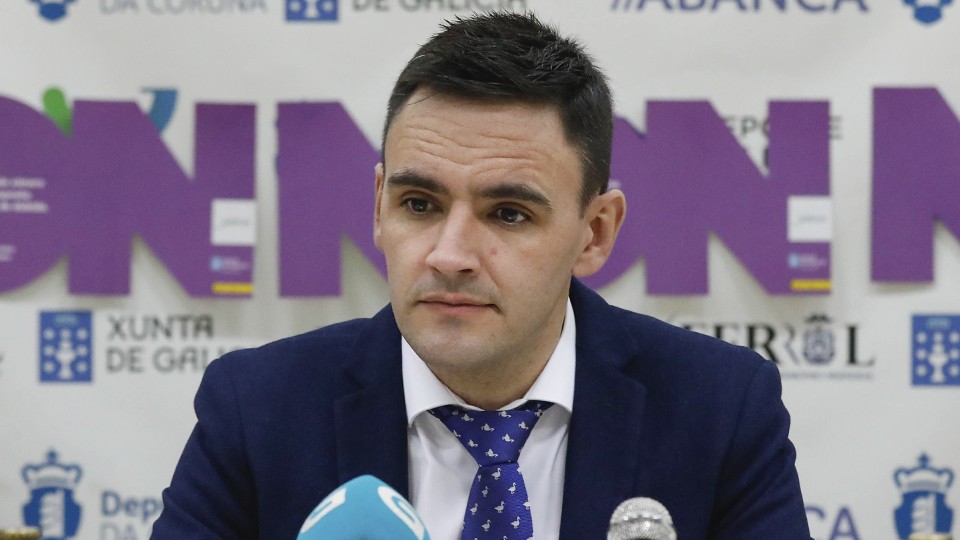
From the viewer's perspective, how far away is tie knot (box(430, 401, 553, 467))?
194 cm

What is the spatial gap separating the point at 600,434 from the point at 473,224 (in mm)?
490

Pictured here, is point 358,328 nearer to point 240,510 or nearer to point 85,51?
point 240,510

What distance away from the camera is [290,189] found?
3.42 metres

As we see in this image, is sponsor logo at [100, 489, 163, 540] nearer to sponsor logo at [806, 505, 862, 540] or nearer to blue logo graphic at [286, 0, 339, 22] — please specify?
blue logo graphic at [286, 0, 339, 22]

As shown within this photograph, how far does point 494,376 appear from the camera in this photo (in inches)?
78.5

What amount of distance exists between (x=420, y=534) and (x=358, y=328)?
0.97m

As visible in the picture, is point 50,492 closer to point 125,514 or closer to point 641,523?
point 125,514

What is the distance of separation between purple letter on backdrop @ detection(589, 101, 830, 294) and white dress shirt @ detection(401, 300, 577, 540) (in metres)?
1.35

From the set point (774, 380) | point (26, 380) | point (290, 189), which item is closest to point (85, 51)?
point (290, 189)

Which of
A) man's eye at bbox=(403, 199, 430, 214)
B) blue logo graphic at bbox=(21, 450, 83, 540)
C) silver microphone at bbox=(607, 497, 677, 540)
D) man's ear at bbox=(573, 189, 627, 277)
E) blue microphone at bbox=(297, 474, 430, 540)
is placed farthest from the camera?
blue logo graphic at bbox=(21, 450, 83, 540)

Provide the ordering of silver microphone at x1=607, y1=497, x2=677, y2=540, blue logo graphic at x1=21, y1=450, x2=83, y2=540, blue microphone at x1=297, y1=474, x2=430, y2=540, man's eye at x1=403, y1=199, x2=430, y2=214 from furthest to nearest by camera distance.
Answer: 1. blue logo graphic at x1=21, y1=450, x2=83, y2=540
2. man's eye at x1=403, y1=199, x2=430, y2=214
3. silver microphone at x1=607, y1=497, x2=677, y2=540
4. blue microphone at x1=297, y1=474, x2=430, y2=540

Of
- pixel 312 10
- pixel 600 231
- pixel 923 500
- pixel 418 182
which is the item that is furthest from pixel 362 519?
pixel 923 500

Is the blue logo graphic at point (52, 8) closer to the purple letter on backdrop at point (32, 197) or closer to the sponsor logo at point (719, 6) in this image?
the purple letter on backdrop at point (32, 197)

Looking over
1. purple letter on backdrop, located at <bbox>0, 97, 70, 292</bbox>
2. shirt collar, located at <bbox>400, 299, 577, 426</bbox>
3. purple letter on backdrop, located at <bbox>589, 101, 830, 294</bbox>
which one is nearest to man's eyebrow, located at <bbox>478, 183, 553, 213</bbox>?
shirt collar, located at <bbox>400, 299, 577, 426</bbox>
